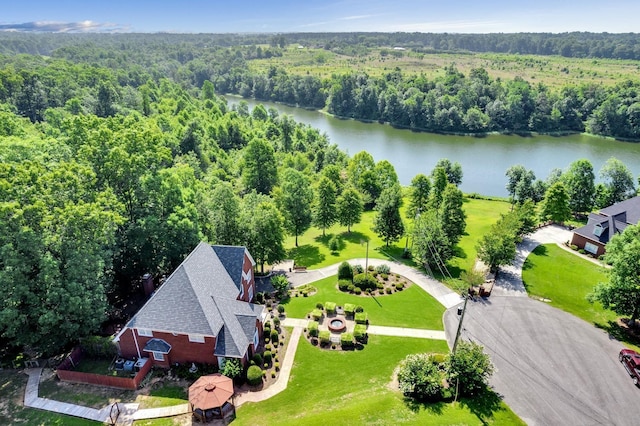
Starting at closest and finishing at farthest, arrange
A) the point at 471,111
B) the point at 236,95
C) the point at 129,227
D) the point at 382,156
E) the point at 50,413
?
the point at 50,413, the point at 129,227, the point at 382,156, the point at 471,111, the point at 236,95

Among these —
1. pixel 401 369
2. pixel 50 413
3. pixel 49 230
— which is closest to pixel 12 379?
pixel 50 413

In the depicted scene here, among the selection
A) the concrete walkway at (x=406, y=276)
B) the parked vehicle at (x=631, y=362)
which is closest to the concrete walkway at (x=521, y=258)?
the concrete walkway at (x=406, y=276)

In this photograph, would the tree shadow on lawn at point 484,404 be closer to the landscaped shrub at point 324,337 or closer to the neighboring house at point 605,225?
the landscaped shrub at point 324,337

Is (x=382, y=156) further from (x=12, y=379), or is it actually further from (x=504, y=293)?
(x=12, y=379)

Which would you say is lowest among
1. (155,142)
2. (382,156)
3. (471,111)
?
(382,156)

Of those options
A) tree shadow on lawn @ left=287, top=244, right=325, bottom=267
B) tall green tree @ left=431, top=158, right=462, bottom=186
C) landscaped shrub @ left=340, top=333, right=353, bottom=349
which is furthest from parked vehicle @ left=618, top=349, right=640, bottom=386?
tall green tree @ left=431, top=158, right=462, bottom=186

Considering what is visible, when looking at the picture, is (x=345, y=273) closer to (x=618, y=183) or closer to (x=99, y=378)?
(x=99, y=378)
